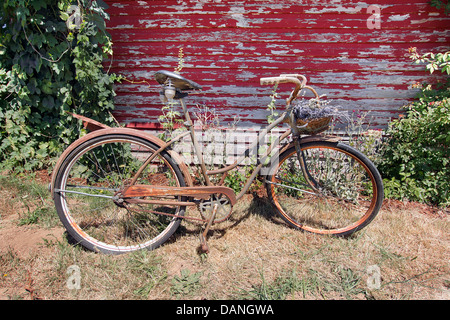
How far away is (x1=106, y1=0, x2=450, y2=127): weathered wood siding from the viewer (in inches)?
139

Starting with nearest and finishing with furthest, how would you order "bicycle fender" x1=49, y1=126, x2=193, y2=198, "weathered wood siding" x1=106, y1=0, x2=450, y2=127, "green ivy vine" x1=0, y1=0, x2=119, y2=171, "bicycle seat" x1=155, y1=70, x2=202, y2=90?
"bicycle seat" x1=155, y1=70, x2=202, y2=90 < "bicycle fender" x1=49, y1=126, x2=193, y2=198 < "green ivy vine" x1=0, y1=0, x2=119, y2=171 < "weathered wood siding" x1=106, y1=0, x2=450, y2=127

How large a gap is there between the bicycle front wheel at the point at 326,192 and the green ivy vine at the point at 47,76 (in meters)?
2.49

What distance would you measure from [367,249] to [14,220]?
353 cm

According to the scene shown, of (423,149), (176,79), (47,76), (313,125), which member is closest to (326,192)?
(313,125)

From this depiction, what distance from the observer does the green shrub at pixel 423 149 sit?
3.18 m

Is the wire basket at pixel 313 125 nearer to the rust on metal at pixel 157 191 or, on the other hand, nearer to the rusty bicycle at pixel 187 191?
the rusty bicycle at pixel 187 191

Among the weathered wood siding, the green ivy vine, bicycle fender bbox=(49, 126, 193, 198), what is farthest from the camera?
the weathered wood siding

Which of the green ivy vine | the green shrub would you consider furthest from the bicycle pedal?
the green shrub

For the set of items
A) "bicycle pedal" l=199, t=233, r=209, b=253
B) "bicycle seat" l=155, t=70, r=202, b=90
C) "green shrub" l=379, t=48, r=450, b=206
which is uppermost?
"bicycle seat" l=155, t=70, r=202, b=90

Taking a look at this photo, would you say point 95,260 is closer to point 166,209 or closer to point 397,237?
point 166,209

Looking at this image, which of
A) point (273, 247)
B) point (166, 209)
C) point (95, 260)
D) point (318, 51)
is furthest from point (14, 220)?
point (318, 51)

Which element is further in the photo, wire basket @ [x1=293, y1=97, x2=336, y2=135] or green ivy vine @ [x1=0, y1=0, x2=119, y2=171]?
green ivy vine @ [x1=0, y1=0, x2=119, y2=171]

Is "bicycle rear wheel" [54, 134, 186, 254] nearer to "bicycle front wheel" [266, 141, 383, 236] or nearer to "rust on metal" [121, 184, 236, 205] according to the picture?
"rust on metal" [121, 184, 236, 205]

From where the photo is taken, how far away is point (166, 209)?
A: 281cm
